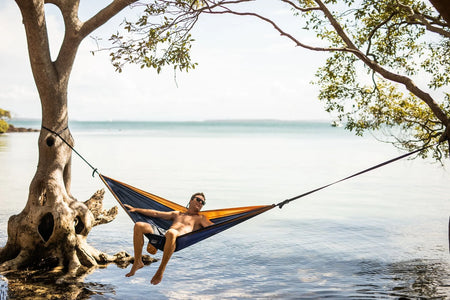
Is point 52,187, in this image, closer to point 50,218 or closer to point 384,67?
point 50,218

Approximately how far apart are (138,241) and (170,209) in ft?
2.02

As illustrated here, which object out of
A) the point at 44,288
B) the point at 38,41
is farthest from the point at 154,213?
the point at 38,41

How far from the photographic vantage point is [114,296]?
4742mm

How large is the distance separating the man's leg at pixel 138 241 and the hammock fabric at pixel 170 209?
0.32 feet

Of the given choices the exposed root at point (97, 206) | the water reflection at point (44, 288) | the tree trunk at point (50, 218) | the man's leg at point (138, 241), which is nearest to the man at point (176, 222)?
the man's leg at point (138, 241)

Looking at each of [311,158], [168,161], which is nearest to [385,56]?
[168,161]

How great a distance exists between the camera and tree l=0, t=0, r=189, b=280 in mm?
4957

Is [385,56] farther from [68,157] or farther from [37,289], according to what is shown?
[37,289]

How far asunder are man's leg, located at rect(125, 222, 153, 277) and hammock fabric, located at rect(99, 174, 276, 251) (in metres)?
0.10

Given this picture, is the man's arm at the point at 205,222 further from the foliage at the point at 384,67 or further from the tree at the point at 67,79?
the foliage at the point at 384,67

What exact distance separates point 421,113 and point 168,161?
46.3 ft

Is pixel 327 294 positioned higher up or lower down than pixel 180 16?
lower down

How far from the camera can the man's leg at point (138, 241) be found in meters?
4.30

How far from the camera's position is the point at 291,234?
331 inches
